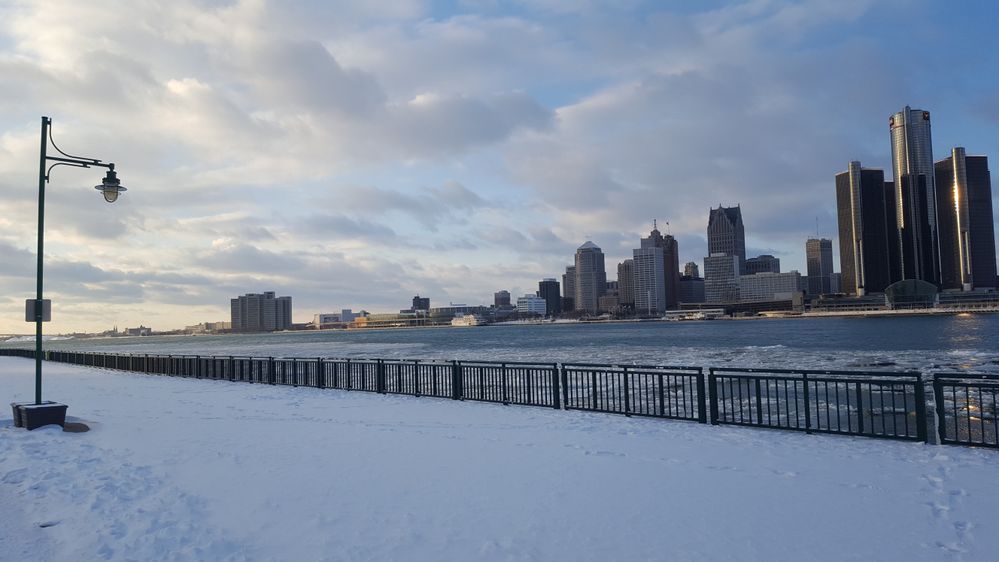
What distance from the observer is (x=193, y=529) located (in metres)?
6.34

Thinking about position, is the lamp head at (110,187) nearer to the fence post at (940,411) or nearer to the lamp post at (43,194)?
the lamp post at (43,194)

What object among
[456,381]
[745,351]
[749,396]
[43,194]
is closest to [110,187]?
[43,194]

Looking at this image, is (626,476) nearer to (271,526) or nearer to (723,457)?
(723,457)

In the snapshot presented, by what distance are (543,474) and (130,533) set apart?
15.2 ft

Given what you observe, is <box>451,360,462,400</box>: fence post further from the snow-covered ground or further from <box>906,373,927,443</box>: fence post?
<box>906,373,927,443</box>: fence post

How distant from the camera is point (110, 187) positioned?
1397cm

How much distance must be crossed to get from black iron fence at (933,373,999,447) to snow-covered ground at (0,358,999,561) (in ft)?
2.14

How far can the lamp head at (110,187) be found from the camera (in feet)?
45.6

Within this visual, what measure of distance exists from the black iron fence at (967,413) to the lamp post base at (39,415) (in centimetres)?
1520

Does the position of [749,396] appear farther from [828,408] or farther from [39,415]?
[39,415]

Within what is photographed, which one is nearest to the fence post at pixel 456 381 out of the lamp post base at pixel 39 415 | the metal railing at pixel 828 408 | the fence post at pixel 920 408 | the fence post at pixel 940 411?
the metal railing at pixel 828 408

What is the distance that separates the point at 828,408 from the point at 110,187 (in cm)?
1474

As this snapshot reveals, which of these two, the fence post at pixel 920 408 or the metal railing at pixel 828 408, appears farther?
the metal railing at pixel 828 408

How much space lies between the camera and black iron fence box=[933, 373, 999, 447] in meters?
9.96
